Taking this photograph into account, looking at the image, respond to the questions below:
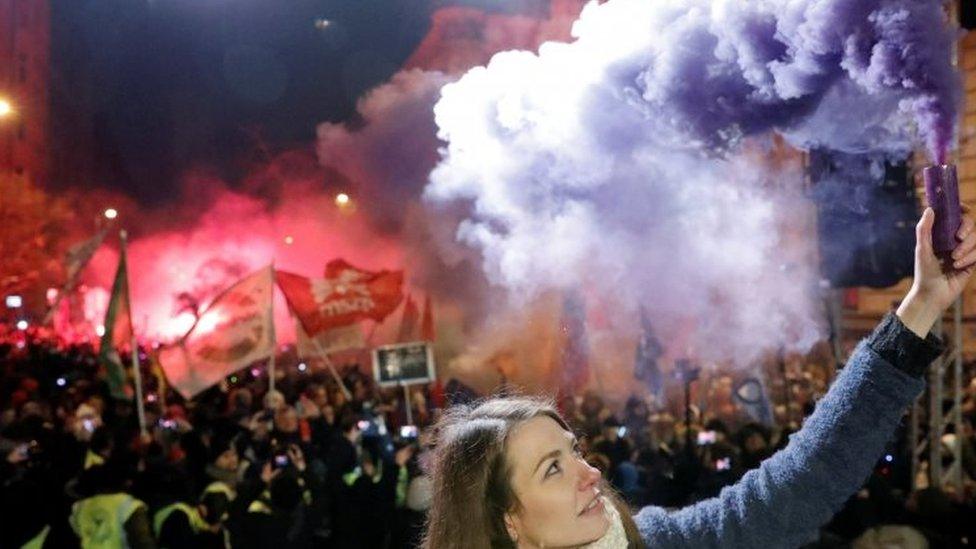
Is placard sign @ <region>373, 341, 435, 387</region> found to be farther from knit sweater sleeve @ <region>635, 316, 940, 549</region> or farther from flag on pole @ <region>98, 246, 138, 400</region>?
knit sweater sleeve @ <region>635, 316, 940, 549</region>

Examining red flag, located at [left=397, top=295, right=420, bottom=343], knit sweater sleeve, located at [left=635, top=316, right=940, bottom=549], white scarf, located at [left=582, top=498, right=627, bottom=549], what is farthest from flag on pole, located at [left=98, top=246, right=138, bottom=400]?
knit sweater sleeve, located at [left=635, top=316, right=940, bottom=549]

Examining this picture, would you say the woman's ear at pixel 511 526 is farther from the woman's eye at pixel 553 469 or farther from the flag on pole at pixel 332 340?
the flag on pole at pixel 332 340

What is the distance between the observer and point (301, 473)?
24.5 ft

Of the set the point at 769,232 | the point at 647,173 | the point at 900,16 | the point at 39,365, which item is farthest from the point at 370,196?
the point at 900,16

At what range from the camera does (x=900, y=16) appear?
2994 millimetres

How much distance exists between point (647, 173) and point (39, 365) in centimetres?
1371

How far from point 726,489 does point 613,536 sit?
319mm

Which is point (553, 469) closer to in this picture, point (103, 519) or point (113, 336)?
point (103, 519)

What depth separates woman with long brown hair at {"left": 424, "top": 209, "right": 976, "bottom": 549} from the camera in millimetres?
1895

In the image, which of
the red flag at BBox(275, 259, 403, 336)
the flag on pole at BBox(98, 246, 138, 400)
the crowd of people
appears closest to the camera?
the crowd of people

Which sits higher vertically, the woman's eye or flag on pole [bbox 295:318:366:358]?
flag on pole [bbox 295:318:366:358]

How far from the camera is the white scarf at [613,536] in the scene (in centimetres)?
206

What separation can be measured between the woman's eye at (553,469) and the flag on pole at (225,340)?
9888 mm

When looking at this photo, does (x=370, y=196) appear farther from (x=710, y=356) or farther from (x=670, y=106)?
(x=670, y=106)
